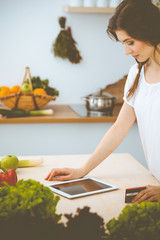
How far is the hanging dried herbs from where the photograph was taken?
127 inches

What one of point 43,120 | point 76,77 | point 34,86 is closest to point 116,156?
point 43,120

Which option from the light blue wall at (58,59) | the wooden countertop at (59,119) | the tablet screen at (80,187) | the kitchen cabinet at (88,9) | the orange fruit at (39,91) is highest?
the kitchen cabinet at (88,9)

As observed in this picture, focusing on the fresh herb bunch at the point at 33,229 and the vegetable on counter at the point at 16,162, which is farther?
the vegetable on counter at the point at 16,162

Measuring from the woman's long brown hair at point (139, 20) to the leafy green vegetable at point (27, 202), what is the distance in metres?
0.80

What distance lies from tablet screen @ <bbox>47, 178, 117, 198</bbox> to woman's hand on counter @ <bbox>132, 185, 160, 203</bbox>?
0.58 feet

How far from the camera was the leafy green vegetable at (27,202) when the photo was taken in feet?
2.10

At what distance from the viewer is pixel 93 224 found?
1.91 ft

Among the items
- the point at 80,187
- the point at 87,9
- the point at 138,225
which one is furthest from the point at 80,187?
the point at 87,9

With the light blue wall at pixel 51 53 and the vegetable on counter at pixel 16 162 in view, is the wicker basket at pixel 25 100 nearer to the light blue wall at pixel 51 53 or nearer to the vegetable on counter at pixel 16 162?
the light blue wall at pixel 51 53

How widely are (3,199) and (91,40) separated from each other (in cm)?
283

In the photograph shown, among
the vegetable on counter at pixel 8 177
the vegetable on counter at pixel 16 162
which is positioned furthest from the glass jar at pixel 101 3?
the vegetable on counter at pixel 8 177

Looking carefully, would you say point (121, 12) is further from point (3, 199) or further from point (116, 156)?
point (3, 199)

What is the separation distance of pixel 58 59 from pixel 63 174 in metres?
2.07

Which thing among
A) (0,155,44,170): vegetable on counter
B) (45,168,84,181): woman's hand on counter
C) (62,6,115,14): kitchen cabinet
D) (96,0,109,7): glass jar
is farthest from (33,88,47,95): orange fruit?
(45,168,84,181): woman's hand on counter
